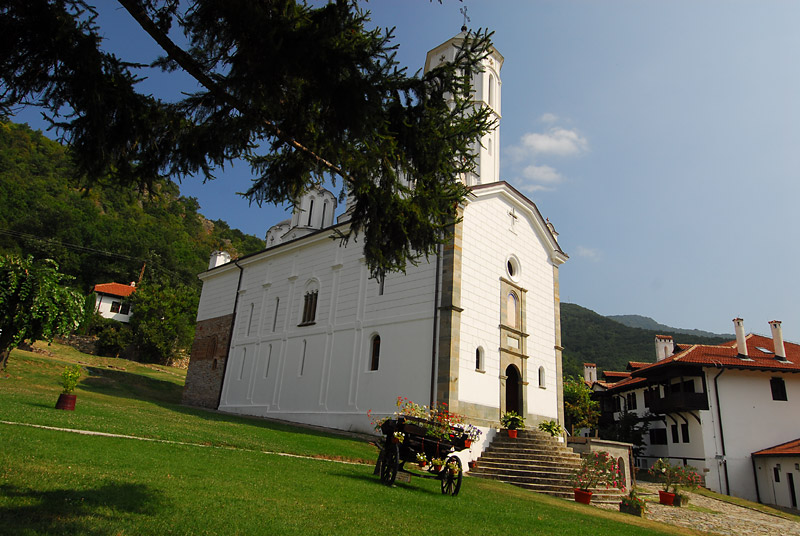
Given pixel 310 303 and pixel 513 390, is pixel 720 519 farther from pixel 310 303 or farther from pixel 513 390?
pixel 310 303

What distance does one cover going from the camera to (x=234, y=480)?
6906mm

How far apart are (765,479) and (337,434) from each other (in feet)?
70.7

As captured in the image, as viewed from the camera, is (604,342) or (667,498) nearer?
(667,498)

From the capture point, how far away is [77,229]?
5909cm

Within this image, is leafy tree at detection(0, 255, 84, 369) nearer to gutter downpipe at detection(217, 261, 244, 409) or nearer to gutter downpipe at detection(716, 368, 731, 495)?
gutter downpipe at detection(217, 261, 244, 409)

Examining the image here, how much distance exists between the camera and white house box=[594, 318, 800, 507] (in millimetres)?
25047

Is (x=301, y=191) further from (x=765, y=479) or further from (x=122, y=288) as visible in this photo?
(x=122, y=288)

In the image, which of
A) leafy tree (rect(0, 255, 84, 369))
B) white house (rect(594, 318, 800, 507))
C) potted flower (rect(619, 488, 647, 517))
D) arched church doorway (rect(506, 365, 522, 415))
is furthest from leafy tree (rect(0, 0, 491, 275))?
white house (rect(594, 318, 800, 507))

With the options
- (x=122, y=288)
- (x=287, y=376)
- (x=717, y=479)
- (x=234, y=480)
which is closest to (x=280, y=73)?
(x=234, y=480)

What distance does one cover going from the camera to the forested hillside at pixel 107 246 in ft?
149

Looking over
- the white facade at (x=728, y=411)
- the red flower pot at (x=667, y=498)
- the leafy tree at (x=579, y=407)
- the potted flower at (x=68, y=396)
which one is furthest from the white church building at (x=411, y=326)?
the leafy tree at (x=579, y=407)

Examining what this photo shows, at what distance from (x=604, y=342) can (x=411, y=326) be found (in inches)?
2277

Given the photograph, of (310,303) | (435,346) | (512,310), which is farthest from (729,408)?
(310,303)

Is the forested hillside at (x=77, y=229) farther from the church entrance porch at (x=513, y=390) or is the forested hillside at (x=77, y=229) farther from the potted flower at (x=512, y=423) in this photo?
the potted flower at (x=512, y=423)
